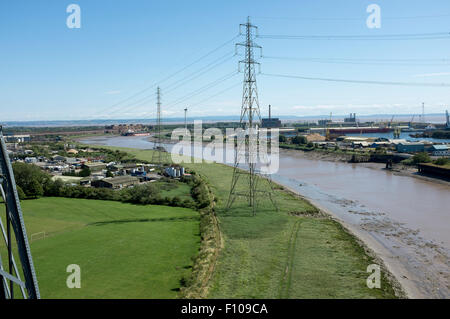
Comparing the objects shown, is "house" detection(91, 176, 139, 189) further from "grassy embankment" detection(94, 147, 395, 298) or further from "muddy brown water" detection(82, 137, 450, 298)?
"muddy brown water" detection(82, 137, 450, 298)

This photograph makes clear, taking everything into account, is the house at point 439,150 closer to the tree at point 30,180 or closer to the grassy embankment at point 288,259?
the grassy embankment at point 288,259

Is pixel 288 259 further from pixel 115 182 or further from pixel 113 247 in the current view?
pixel 115 182

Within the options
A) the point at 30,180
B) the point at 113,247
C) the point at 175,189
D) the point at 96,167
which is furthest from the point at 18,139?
the point at 113,247

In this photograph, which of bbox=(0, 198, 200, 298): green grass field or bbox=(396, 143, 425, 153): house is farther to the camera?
bbox=(396, 143, 425, 153): house

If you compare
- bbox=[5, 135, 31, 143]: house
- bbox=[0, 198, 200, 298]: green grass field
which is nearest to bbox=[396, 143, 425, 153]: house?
bbox=[0, 198, 200, 298]: green grass field

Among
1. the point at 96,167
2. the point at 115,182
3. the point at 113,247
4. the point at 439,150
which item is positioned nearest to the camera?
the point at 113,247
